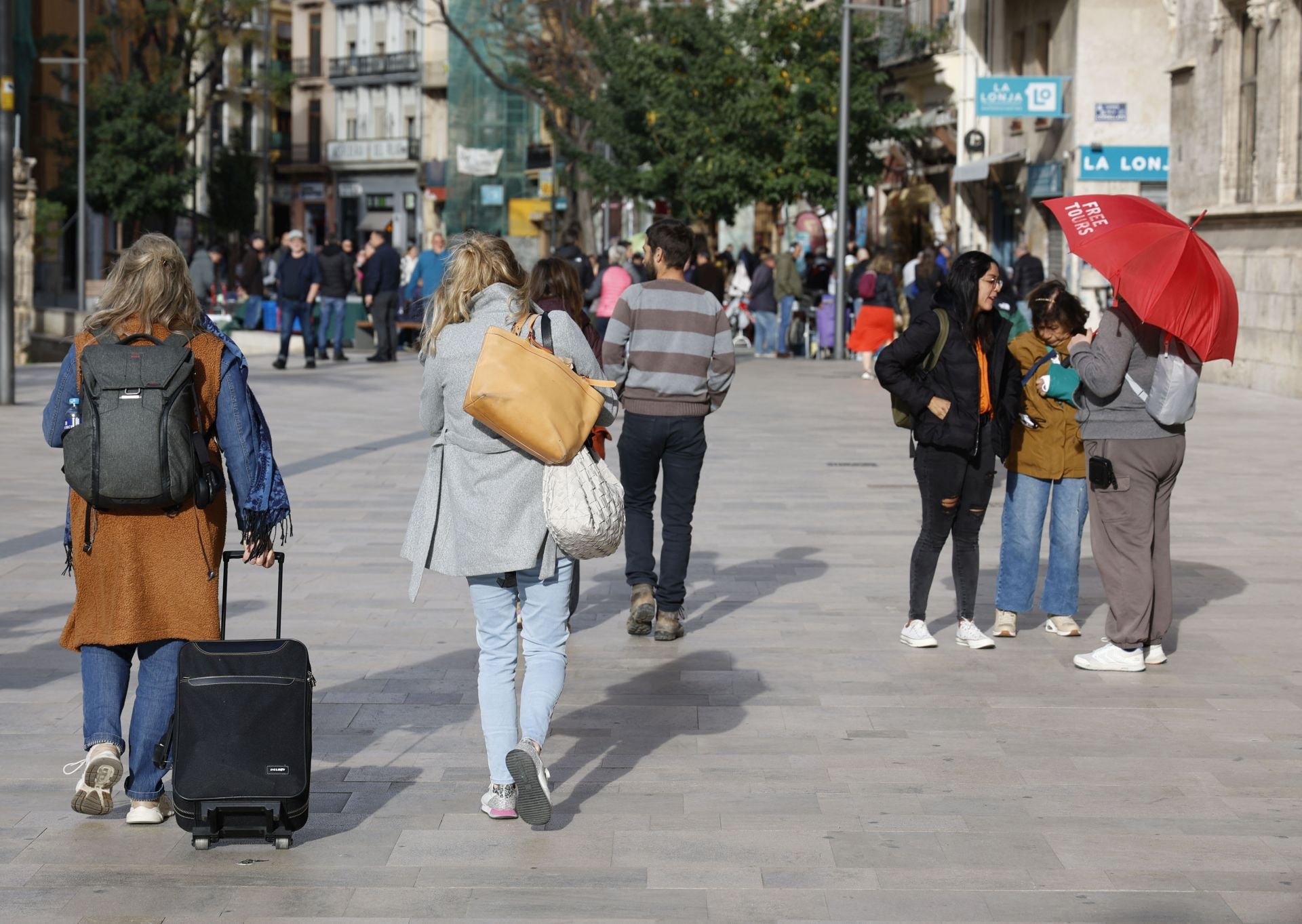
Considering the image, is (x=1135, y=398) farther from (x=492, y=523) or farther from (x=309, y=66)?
(x=309, y=66)

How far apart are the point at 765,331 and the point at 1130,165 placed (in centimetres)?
594

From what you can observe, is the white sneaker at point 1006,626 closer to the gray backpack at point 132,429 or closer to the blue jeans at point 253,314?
the gray backpack at point 132,429

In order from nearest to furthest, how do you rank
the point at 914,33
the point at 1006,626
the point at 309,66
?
the point at 1006,626, the point at 914,33, the point at 309,66

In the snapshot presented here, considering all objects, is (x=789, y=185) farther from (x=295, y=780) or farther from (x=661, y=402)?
(x=295, y=780)

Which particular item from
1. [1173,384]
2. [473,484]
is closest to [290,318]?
[1173,384]

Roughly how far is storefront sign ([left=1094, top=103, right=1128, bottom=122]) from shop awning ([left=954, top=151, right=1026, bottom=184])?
2772 mm

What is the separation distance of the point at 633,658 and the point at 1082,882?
3.17m

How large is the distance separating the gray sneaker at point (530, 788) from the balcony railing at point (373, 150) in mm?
81027

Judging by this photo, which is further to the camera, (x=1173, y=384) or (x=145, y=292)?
(x=1173, y=384)

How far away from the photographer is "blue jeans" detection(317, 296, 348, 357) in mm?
25578

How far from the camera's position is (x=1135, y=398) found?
7598 millimetres

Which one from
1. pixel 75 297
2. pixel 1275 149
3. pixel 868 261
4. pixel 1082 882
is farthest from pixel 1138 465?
pixel 75 297

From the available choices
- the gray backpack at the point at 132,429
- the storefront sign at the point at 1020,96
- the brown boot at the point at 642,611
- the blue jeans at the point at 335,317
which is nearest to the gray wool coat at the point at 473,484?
the gray backpack at the point at 132,429

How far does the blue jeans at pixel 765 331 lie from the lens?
29453 millimetres
